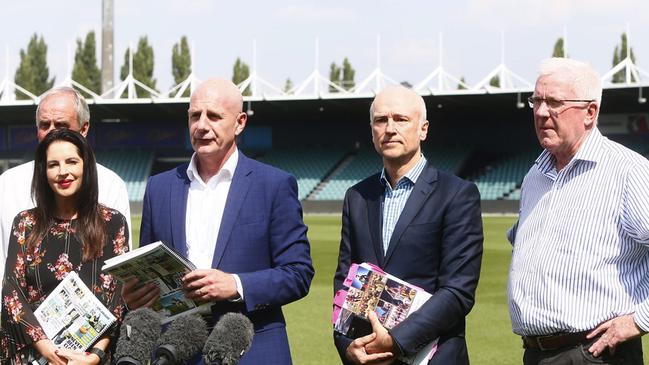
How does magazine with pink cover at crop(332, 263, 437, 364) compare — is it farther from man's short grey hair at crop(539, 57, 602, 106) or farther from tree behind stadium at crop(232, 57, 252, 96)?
tree behind stadium at crop(232, 57, 252, 96)

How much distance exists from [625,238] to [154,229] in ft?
6.46

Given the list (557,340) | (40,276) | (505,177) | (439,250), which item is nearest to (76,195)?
(40,276)

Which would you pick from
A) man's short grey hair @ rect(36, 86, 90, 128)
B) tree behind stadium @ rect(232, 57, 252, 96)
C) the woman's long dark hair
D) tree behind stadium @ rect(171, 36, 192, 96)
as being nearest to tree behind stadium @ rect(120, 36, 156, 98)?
tree behind stadium @ rect(171, 36, 192, 96)

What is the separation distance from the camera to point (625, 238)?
3.65 meters

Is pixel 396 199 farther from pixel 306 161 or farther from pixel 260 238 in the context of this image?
pixel 306 161

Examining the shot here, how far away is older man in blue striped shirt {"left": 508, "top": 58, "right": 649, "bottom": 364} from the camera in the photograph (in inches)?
143

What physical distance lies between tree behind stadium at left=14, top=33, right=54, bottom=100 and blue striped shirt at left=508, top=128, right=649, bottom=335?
63720 mm

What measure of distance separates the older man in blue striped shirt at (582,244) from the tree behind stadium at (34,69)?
6369cm

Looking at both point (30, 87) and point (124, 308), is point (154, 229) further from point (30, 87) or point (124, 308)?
point (30, 87)

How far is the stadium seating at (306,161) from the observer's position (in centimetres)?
4628

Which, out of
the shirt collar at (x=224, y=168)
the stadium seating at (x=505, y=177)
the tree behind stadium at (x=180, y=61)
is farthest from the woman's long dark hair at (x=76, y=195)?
the tree behind stadium at (x=180, y=61)

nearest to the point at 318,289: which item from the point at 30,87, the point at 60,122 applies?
the point at 60,122

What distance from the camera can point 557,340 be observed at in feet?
12.3

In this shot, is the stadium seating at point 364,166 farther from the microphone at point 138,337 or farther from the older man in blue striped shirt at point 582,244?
the microphone at point 138,337
